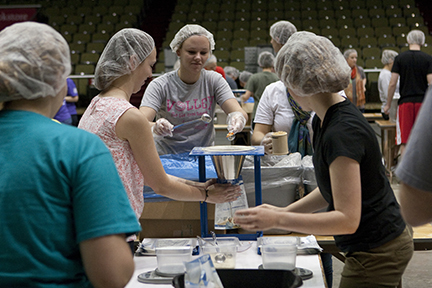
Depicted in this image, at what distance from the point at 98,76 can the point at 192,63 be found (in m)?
0.95

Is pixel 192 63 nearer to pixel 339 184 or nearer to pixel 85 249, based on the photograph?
pixel 339 184

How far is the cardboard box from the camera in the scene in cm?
189

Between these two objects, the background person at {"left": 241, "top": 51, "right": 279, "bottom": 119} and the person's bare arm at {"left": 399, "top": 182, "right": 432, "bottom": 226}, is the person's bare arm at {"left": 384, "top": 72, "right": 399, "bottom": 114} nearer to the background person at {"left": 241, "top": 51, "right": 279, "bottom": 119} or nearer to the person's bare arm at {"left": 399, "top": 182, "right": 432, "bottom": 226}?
the background person at {"left": 241, "top": 51, "right": 279, "bottom": 119}

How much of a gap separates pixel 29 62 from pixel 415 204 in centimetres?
81

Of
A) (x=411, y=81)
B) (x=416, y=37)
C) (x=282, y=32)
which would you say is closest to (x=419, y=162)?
(x=282, y=32)

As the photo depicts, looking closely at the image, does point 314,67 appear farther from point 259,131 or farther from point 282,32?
point 282,32

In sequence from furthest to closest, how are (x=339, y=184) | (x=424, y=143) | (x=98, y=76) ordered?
(x=98, y=76) < (x=339, y=184) < (x=424, y=143)

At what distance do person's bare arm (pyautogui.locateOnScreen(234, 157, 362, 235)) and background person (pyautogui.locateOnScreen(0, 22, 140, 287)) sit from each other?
45 centimetres

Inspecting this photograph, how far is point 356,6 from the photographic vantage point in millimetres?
12477

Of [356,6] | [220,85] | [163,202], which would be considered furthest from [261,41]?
[163,202]

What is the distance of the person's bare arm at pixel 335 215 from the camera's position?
3.92ft

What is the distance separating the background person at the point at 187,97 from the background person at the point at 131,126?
83 cm

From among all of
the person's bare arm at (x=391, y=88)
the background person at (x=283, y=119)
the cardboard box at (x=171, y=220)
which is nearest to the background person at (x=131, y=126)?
the cardboard box at (x=171, y=220)

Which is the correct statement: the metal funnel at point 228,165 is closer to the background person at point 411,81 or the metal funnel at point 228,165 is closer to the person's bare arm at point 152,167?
the person's bare arm at point 152,167
